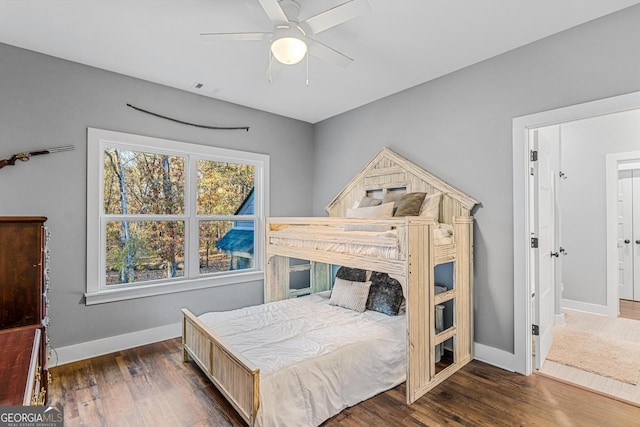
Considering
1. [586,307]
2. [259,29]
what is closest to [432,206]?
[259,29]

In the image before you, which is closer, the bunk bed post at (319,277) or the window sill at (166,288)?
the window sill at (166,288)

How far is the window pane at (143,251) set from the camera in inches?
126

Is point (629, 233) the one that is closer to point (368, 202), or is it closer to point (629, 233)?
point (629, 233)

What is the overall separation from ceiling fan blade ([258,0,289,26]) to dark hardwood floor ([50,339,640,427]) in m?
2.45

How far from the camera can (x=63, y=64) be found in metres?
2.80

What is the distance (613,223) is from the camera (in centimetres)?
410

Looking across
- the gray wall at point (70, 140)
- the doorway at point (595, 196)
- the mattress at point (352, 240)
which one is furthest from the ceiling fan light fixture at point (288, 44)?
the doorway at point (595, 196)

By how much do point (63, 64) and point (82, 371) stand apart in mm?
2650

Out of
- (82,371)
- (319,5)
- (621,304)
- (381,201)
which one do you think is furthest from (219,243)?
(621,304)

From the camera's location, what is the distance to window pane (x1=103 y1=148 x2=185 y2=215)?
3199mm

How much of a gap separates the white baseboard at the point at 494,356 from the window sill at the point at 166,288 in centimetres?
254

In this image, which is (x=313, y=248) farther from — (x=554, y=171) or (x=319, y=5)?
(x=554, y=171)

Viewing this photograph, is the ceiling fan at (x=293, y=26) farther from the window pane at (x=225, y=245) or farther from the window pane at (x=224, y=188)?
the window pane at (x=225, y=245)

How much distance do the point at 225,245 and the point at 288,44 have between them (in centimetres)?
266
